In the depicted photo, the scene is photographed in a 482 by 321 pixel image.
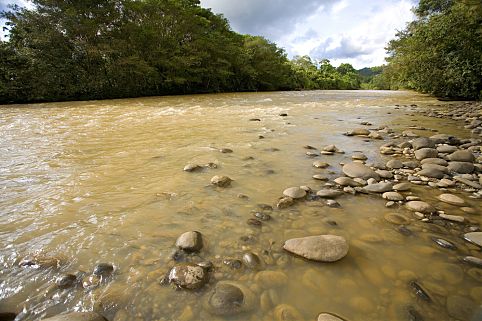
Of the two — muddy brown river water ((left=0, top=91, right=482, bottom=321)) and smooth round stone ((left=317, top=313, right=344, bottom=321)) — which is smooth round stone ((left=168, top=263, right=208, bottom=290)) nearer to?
muddy brown river water ((left=0, top=91, right=482, bottom=321))

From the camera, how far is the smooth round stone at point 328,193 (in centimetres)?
241

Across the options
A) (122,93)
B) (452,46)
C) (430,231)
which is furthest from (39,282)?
(122,93)

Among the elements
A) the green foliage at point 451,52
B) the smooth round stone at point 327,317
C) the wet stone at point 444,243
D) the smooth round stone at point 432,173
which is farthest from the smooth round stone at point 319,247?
the green foliage at point 451,52

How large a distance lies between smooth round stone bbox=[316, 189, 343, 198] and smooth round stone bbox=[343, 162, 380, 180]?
51 centimetres

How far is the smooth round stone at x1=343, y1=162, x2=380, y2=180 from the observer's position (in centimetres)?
285

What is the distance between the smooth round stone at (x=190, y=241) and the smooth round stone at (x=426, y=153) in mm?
3186

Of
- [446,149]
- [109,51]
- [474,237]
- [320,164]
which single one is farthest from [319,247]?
[109,51]

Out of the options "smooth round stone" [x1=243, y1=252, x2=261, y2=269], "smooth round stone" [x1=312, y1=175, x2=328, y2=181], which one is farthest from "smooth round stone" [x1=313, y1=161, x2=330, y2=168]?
"smooth round stone" [x1=243, y1=252, x2=261, y2=269]

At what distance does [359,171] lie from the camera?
2924 mm

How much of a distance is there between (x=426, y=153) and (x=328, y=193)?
203 centimetres

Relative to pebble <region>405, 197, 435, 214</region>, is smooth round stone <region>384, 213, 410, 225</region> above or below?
A: below

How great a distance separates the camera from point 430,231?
1873mm

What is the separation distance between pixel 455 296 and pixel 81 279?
6.38ft

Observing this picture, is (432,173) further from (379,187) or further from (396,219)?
(396,219)
